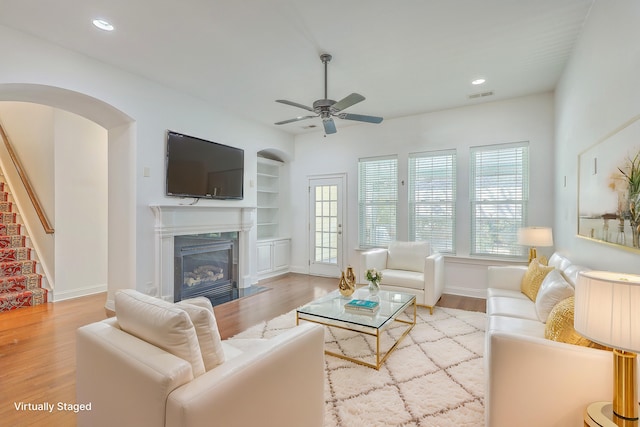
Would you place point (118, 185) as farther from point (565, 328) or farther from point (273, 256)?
point (565, 328)

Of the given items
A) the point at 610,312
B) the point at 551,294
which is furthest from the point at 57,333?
the point at 551,294

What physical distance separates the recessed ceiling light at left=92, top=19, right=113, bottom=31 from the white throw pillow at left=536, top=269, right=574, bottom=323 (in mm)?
4273

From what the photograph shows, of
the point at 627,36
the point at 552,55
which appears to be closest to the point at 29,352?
the point at 627,36

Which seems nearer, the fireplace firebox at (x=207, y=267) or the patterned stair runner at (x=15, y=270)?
the patterned stair runner at (x=15, y=270)

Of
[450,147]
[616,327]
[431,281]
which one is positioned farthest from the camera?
[450,147]

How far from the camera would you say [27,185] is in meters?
4.75

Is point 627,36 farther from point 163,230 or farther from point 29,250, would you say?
point 29,250

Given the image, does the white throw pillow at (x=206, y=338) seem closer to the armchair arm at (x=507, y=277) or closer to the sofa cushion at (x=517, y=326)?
the sofa cushion at (x=517, y=326)

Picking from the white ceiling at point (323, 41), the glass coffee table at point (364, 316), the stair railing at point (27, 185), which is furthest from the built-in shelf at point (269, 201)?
the glass coffee table at point (364, 316)

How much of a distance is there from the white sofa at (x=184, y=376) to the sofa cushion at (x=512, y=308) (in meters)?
1.79

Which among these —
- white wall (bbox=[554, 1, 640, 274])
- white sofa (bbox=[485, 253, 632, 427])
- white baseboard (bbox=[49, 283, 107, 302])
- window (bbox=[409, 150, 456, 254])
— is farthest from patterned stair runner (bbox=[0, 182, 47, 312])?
white wall (bbox=[554, 1, 640, 274])

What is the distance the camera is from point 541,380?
1445mm

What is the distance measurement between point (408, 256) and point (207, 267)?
10.2 feet

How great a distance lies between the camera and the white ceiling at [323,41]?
2.51m
